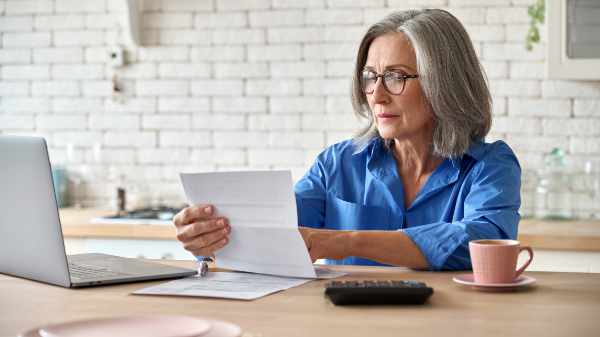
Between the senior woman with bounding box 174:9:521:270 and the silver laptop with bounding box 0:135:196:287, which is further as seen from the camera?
the senior woman with bounding box 174:9:521:270

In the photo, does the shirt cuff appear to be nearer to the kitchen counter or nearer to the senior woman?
the senior woman

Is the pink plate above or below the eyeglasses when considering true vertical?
below

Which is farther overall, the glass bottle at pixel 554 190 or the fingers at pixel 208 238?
the glass bottle at pixel 554 190

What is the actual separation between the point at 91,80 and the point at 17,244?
Answer: 267 cm

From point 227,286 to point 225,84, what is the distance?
2557 mm

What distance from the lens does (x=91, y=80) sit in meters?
4.48

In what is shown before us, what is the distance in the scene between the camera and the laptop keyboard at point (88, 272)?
1.92 m

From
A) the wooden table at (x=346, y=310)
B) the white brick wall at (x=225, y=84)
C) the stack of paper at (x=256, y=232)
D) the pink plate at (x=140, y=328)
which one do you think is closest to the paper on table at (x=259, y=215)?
the stack of paper at (x=256, y=232)

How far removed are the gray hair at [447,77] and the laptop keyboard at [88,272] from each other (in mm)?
1007

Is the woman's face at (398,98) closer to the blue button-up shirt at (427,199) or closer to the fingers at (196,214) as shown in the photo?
the blue button-up shirt at (427,199)

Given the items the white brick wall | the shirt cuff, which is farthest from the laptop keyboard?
the white brick wall

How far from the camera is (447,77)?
2496mm

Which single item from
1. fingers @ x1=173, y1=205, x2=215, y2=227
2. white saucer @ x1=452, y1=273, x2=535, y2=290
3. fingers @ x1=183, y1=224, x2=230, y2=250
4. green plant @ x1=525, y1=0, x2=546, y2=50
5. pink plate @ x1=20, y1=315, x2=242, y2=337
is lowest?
white saucer @ x1=452, y1=273, x2=535, y2=290

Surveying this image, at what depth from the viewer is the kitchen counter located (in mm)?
3330
